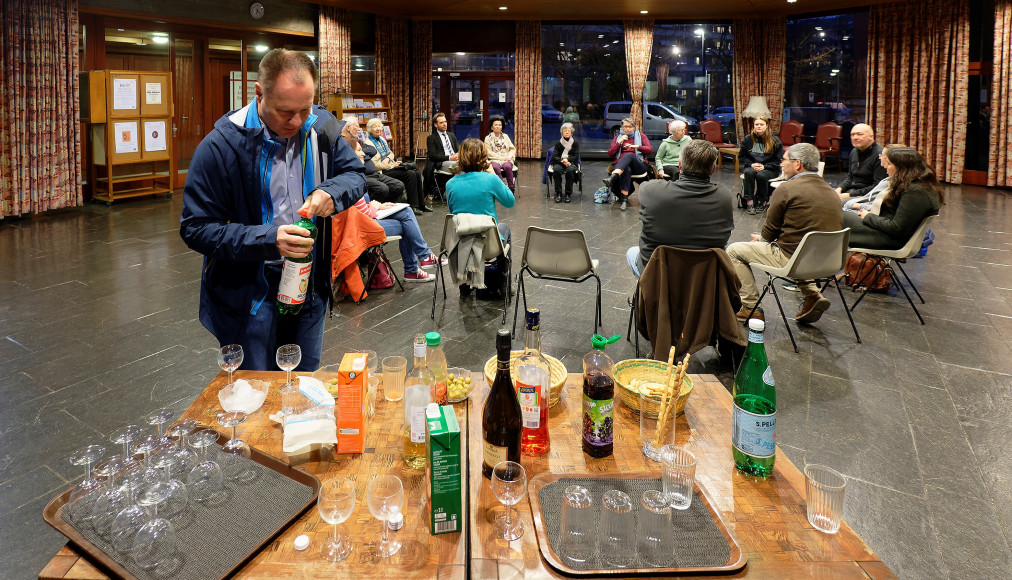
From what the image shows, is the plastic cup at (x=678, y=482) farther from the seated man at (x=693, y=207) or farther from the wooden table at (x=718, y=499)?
the seated man at (x=693, y=207)

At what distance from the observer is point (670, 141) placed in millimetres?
9094

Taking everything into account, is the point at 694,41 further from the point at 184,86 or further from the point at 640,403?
the point at 640,403

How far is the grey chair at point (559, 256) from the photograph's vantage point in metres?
4.11

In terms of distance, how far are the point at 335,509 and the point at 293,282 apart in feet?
2.73

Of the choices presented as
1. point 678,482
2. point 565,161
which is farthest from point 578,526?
point 565,161

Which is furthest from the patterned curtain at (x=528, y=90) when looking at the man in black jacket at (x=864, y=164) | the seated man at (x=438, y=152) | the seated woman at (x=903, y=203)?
the seated woman at (x=903, y=203)

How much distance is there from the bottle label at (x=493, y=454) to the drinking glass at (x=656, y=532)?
31cm

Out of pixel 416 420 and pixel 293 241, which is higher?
pixel 293 241

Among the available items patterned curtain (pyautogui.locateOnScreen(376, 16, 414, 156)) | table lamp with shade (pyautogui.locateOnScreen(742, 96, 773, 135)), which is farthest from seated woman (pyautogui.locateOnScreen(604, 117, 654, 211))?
patterned curtain (pyautogui.locateOnScreen(376, 16, 414, 156))

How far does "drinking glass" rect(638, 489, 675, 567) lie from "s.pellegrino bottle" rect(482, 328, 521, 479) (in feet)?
1.01

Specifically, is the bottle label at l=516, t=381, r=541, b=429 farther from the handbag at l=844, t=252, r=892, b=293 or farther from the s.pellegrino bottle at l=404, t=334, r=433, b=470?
the handbag at l=844, t=252, r=892, b=293

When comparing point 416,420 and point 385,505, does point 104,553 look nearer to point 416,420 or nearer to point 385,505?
point 385,505

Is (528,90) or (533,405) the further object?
(528,90)

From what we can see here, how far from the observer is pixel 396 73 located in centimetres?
1395
